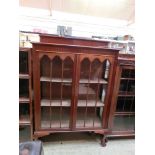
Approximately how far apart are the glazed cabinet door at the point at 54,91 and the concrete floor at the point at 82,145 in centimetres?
27

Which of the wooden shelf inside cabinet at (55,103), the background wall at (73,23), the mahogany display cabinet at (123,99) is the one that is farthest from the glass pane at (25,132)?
the background wall at (73,23)

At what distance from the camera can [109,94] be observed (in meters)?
2.07

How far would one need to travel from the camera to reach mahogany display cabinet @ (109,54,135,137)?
204cm

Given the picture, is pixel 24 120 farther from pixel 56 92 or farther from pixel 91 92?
pixel 91 92

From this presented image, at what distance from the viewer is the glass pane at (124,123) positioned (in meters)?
2.32

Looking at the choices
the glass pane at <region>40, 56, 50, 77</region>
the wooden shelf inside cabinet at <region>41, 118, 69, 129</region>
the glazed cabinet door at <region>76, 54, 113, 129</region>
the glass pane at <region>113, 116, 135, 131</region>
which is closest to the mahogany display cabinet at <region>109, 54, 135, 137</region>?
the glass pane at <region>113, 116, 135, 131</region>

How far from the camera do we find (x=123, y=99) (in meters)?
2.24

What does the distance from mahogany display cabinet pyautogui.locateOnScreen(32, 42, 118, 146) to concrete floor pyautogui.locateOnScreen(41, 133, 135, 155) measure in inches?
6.2

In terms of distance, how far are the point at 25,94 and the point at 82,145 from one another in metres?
1.01

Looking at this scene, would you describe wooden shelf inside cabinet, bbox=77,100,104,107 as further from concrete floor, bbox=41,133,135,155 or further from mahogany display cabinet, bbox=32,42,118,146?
concrete floor, bbox=41,133,135,155

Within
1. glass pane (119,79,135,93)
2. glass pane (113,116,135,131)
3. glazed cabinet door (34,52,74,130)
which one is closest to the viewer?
glazed cabinet door (34,52,74,130)
